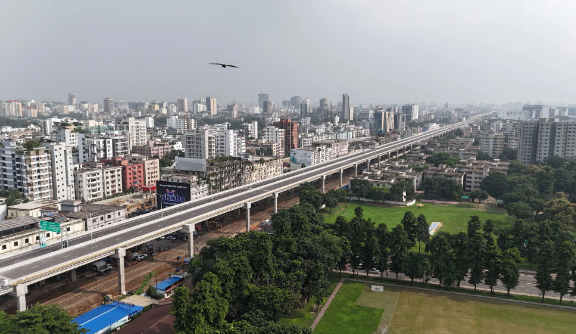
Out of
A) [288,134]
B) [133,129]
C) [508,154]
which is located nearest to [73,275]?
[133,129]

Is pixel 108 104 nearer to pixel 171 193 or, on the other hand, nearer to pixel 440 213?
pixel 171 193

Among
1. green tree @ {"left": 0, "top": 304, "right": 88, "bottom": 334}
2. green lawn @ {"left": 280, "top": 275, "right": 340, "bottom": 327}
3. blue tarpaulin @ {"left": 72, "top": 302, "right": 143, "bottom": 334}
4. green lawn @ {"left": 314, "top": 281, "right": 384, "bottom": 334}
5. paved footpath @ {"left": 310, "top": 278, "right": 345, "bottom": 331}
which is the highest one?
green tree @ {"left": 0, "top": 304, "right": 88, "bottom": 334}

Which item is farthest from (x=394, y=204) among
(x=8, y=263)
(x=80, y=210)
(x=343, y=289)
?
(x=8, y=263)

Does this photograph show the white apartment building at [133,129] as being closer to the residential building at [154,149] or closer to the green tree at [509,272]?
the residential building at [154,149]

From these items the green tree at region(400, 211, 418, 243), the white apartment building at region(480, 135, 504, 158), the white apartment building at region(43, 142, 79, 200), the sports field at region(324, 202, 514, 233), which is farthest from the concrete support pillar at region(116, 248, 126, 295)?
the white apartment building at region(480, 135, 504, 158)

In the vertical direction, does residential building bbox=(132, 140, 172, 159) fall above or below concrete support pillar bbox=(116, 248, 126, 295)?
above

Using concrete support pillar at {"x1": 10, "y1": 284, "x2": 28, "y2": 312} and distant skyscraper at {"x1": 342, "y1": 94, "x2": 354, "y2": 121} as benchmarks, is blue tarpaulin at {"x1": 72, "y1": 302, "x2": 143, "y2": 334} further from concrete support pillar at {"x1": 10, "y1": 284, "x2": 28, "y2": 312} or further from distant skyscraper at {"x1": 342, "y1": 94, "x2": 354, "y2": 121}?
distant skyscraper at {"x1": 342, "y1": 94, "x2": 354, "y2": 121}

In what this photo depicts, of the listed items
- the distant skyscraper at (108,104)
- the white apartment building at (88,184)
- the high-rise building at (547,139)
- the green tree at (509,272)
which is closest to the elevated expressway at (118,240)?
the white apartment building at (88,184)
